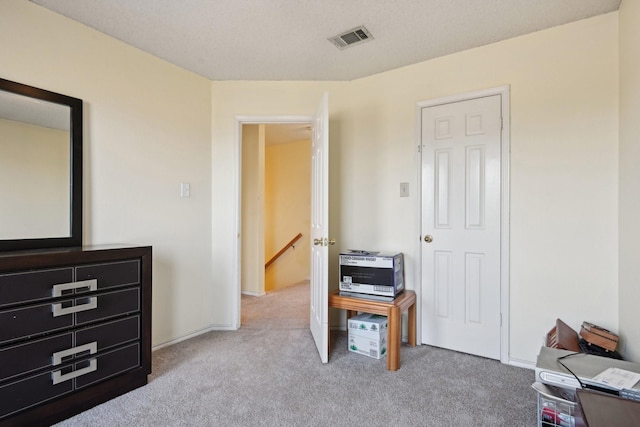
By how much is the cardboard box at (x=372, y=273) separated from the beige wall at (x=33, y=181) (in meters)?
1.96

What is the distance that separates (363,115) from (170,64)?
5.67 feet

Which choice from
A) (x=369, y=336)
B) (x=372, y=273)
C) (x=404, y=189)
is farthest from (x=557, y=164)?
(x=369, y=336)

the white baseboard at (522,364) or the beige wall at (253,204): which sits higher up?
the beige wall at (253,204)

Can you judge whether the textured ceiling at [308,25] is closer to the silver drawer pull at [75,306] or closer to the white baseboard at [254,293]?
the silver drawer pull at [75,306]

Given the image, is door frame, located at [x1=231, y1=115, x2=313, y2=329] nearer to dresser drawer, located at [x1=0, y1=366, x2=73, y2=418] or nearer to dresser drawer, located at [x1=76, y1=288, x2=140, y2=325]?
dresser drawer, located at [x1=76, y1=288, x2=140, y2=325]

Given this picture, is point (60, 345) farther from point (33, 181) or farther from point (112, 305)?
point (33, 181)

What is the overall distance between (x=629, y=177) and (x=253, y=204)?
3691 millimetres

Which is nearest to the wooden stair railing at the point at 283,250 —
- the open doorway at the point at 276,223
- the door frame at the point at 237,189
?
the open doorway at the point at 276,223

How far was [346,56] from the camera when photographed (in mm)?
2676

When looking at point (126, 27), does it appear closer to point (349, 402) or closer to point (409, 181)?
point (409, 181)

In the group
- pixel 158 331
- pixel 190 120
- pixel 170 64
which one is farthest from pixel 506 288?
pixel 170 64

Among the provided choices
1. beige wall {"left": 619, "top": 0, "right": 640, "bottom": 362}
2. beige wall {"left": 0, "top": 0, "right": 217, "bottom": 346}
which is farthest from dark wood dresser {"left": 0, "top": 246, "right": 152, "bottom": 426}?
beige wall {"left": 619, "top": 0, "right": 640, "bottom": 362}

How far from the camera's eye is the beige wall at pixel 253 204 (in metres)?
4.40

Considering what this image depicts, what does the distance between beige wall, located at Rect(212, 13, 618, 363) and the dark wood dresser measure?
2.02 metres
